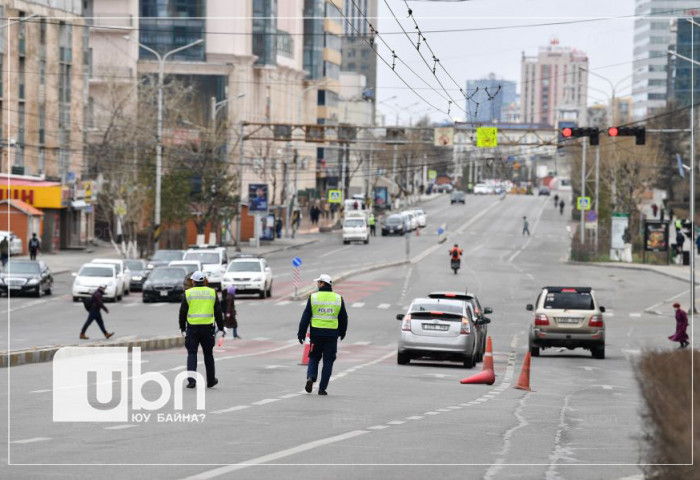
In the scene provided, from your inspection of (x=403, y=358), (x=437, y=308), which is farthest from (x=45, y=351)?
(x=437, y=308)

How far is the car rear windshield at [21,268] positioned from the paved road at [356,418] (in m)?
6.60

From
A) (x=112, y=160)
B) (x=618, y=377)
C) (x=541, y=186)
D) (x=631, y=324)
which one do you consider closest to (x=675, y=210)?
(x=541, y=186)

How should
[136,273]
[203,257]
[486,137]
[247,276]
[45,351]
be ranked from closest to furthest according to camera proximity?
[45,351] < [486,137] < [247,276] < [136,273] < [203,257]

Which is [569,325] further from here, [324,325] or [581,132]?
[324,325]

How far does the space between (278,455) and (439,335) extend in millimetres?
14841

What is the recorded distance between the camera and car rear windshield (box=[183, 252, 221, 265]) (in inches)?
2174

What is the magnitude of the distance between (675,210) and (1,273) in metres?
86.4

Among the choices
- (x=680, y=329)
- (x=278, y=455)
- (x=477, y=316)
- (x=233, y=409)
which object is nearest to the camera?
(x=278, y=455)

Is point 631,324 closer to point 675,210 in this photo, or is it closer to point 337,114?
point 675,210

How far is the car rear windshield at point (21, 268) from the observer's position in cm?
4931

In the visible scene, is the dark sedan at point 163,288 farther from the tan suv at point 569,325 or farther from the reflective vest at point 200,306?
the reflective vest at point 200,306

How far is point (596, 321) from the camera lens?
30.7 m

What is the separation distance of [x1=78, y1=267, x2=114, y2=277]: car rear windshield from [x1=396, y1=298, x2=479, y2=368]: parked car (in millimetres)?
24199

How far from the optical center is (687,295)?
182ft
